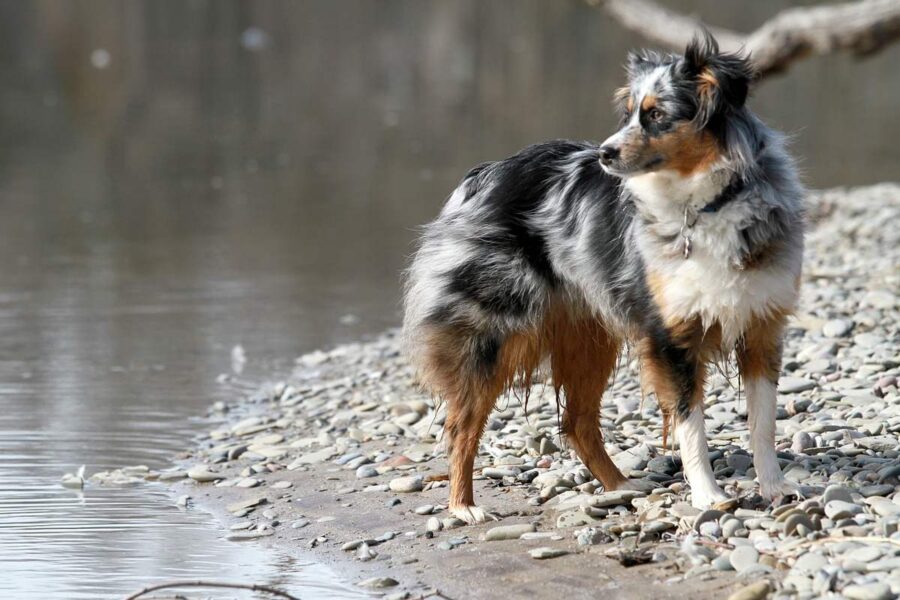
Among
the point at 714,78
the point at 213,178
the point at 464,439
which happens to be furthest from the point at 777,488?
the point at 213,178

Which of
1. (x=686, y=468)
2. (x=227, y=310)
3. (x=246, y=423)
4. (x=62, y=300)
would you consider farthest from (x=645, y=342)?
(x=62, y=300)

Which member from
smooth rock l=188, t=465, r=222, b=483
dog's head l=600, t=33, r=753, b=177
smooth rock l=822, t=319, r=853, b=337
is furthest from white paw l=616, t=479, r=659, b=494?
smooth rock l=822, t=319, r=853, b=337

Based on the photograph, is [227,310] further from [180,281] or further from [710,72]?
[710,72]

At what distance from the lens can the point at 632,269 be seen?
470 cm

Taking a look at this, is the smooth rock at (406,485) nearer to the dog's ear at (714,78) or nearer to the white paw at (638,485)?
the white paw at (638,485)

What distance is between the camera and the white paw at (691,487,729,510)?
15.3 ft

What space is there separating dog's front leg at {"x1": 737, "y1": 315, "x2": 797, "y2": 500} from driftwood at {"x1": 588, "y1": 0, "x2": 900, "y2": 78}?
4.10 m

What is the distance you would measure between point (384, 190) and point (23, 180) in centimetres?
445

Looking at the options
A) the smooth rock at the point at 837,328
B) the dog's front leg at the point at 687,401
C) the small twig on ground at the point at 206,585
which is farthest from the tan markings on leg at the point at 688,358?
the smooth rock at the point at 837,328

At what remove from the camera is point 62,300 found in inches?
397

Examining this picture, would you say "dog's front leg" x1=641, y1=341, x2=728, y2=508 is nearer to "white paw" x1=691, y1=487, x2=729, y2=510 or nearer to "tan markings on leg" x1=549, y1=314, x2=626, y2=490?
"white paw" x1=691, y1=487, x2=729, y2=510

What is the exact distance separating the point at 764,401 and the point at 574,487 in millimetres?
949

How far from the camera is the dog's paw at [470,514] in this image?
5.01 meters

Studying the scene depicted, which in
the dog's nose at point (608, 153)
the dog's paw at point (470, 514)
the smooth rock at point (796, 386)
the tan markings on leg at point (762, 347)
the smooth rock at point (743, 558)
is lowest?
the smooth rock at point (743, 558)
